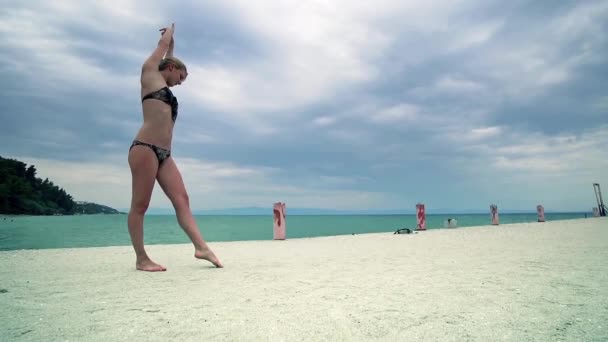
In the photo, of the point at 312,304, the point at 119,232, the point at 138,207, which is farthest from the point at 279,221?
the point at 119,232

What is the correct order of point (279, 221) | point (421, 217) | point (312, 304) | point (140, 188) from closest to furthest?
point (312, 304)
point (140, 188)
point (279, 221)
point (421, 217)

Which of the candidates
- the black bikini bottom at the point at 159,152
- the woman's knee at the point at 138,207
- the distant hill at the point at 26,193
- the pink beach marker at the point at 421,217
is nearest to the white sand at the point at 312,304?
the woman's knee at the point at 138,207

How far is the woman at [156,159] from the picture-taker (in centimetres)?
345

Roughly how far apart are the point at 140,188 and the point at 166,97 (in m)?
1.03

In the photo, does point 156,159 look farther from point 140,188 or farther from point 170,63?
point 170,63

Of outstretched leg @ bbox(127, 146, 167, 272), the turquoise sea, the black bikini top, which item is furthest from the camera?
the turquoise sea

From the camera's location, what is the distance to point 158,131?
3.55 metres

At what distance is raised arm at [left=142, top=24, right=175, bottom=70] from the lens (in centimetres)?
380

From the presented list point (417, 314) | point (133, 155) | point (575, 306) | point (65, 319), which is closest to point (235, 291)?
point (65, 319)

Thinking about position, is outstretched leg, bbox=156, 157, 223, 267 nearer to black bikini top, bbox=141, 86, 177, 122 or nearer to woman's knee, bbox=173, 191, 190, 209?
woman's knee, bbox=173, 191, 190, 209

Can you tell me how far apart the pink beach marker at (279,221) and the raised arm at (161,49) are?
236 inches

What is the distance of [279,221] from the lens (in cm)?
935

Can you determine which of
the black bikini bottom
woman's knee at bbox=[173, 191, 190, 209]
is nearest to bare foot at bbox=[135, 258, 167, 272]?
woman's knee at bbox=[173, 191, 190, 209]

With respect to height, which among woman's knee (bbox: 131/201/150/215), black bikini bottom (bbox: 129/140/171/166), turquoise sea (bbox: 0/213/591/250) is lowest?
turquoise sea (bbox: 0/213/591/250)
